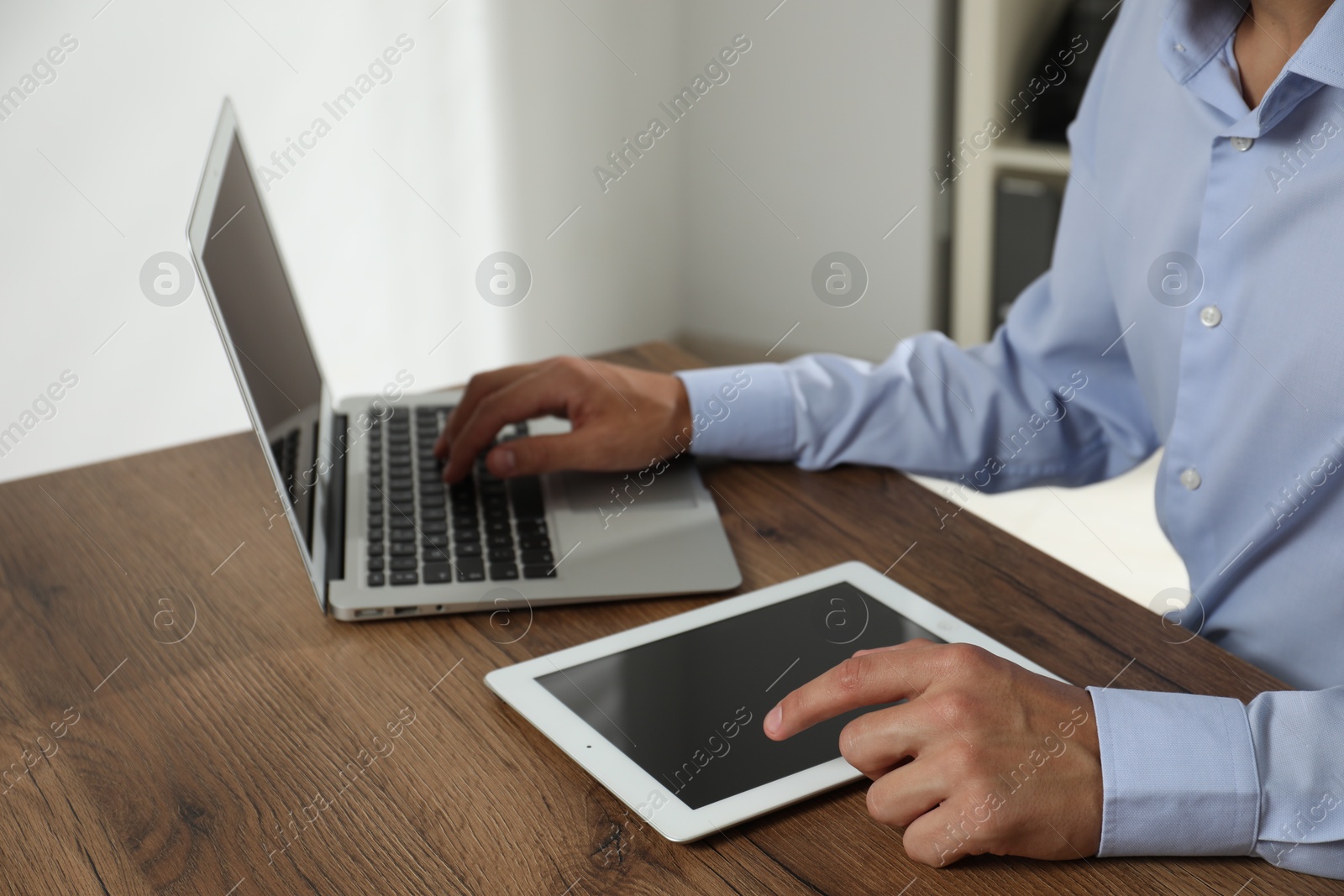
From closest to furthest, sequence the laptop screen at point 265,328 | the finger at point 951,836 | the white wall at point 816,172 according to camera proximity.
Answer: the finger at point 951,836, the laptop screen at point 265,328, the white wall at point 816,172

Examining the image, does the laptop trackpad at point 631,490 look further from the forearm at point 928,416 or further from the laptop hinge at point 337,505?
the laptop hinge at point 337,505

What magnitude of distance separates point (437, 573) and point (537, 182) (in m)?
2.09

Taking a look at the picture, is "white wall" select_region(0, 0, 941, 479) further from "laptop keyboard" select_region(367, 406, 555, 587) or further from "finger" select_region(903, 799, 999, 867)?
"finger" select_region(903, 799, 999, 867)

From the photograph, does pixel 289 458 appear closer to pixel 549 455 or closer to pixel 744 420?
pixel 549 455

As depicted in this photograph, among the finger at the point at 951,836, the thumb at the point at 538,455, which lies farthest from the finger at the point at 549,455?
Answer: the finger at the point at 951,836

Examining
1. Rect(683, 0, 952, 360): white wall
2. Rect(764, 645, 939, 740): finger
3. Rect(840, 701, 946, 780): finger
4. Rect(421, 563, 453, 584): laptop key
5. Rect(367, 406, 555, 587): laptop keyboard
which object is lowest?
Rect(683, 0, 952, 360): white wall

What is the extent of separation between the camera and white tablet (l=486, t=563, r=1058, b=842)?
65 centimetres

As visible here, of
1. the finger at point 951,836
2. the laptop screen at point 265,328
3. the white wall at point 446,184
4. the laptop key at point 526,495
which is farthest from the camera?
the white wall at point 446,184

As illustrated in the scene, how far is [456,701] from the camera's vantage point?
0.74 m

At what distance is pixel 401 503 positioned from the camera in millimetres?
977

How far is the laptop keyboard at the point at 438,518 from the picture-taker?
875 mm

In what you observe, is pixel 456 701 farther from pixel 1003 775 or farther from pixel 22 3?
pixel 22 3

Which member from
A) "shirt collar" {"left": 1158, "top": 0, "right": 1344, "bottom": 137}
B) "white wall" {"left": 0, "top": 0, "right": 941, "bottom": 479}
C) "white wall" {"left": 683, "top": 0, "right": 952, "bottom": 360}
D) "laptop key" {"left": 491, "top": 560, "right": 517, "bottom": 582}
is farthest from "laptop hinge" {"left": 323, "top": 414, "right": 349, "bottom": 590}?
"white wall" {"left": 683, "top": 0, "right": 952, "bottom": 360}

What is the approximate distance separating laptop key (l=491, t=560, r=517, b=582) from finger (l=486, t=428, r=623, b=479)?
124mm
